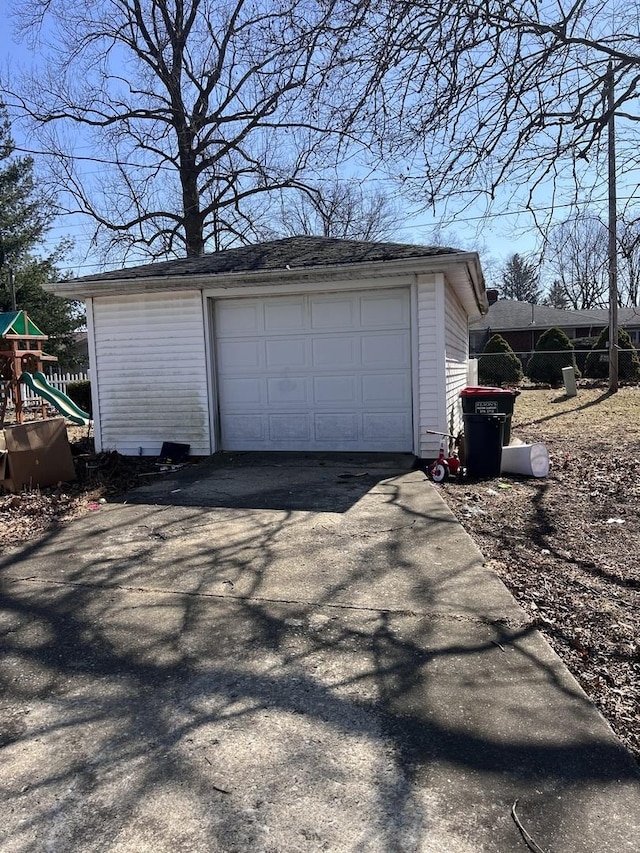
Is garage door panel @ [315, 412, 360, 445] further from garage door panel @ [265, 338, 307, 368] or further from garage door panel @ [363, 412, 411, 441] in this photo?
garage door panel @ [265, 338, 307, 368]

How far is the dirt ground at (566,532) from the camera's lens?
10.0ft

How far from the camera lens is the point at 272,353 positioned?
9.02 metres

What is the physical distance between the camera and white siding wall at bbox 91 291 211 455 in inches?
355

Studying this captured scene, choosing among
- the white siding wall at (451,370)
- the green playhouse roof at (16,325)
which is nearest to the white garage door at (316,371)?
the white siding wall at (451,370)

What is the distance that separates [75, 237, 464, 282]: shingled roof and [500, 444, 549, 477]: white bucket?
266 centimetres

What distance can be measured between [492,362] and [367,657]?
934 inches

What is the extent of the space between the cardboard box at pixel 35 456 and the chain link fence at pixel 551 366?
19225 millimetres

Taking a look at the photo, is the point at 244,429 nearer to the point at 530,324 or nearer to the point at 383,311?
the point at 383,311

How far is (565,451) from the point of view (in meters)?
9.84

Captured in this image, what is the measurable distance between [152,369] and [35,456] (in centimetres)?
252

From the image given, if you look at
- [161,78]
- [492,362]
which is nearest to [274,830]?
[161,78]

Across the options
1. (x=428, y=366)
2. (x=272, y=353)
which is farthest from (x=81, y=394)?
(x=428, y=366)

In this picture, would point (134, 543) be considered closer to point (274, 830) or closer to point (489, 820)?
point (274, 830)

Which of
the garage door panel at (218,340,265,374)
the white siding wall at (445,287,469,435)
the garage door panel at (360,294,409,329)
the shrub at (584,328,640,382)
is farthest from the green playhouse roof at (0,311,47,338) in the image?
the shrub at (584,328,640,382)
